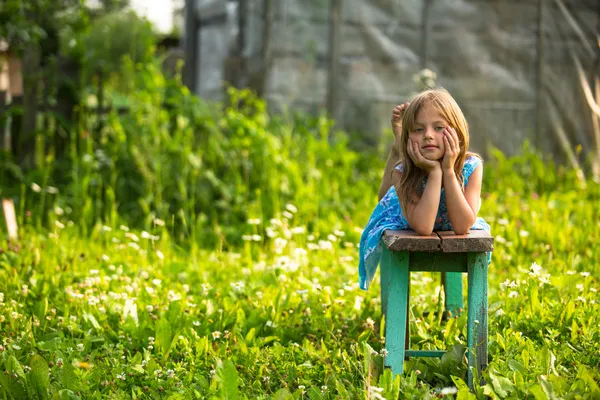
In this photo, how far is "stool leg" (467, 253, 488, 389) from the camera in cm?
267

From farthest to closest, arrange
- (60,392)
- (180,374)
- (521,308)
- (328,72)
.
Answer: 1. (328,72)
2. (521,308)
3. (180,374)
4. (60,392)

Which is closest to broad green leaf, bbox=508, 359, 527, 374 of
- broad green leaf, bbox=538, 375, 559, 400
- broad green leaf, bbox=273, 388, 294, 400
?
broad green leaf, bbox=538, 375, 559, 400

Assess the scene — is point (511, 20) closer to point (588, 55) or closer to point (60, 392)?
point (588, 55)

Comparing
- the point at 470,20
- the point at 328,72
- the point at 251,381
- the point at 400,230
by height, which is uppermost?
the point at 470,20

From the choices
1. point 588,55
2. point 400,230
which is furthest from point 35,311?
point 588,55

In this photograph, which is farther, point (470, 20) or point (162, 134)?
point (470, 20)

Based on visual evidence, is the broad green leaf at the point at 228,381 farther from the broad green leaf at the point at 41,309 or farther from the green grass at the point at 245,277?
the broad green leaf at the point at 41,309

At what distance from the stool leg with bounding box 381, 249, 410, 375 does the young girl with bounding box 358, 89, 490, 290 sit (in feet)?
0.45

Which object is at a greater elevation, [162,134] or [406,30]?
[406,30]

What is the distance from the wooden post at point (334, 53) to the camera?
23.7 feet

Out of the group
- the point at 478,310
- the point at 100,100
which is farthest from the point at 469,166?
the point at 100,100

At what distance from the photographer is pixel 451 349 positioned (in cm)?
285

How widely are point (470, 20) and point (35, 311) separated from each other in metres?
5.27

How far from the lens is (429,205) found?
8.85 ft
